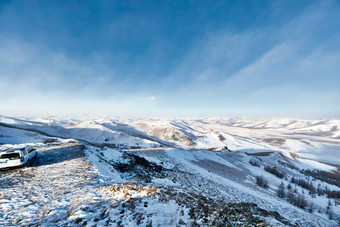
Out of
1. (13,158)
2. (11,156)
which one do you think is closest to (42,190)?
(13,158)

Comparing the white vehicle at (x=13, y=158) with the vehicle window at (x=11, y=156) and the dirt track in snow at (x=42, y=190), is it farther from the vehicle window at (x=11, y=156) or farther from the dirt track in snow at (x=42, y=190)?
the dirt track in snow at (x=42, y=190)

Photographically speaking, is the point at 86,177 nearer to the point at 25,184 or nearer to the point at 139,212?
the point at 25,184

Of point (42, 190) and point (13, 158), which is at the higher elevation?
point (13, 158)

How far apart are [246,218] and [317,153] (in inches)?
6830

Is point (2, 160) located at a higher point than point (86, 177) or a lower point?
higher

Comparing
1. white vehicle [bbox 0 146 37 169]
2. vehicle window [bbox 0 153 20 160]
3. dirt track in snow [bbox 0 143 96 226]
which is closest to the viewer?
dirt track in snow [bbox 0 143 96 226]

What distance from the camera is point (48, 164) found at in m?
12.1

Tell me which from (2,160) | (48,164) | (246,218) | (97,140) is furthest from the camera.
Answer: (97,140)

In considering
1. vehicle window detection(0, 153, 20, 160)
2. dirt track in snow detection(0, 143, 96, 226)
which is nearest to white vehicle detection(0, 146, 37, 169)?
vehicle window detection(0, 153, 20, 160)

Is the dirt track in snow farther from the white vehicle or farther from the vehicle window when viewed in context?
the vehicle window

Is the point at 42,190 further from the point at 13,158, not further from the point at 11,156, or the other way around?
the point at 11,156

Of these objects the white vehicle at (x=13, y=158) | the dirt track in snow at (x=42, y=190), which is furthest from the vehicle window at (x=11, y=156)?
the dirt track in snow at (x=42, y=190)

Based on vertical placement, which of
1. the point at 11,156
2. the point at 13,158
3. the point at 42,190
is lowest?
the point at 42,190

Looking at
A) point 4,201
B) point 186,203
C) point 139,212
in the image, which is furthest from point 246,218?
point 4,201
